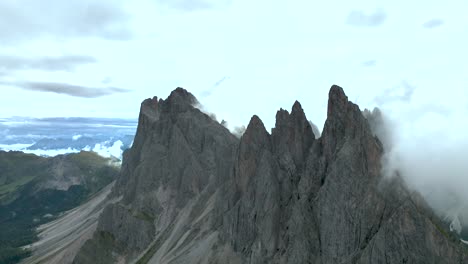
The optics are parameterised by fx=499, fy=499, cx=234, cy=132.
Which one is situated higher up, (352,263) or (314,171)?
(314,171)

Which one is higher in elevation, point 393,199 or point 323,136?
point 323,136

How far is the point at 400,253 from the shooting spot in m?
145

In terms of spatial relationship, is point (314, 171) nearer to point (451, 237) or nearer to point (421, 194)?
point (421, 194)

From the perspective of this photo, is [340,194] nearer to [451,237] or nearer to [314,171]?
[314,171]

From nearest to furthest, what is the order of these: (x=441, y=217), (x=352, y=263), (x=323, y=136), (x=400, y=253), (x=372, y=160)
→ (x=400, y=253)
(x=352, y=263)
(x=372, y=160)
(x=441, y=217)
(x=323, y=136)

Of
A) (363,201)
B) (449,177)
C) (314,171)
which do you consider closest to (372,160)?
(363,201)

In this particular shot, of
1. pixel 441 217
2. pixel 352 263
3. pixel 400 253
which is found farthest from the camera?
pixel 441 217

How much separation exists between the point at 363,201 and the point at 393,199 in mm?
9519

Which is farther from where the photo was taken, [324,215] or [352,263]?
[324,215]

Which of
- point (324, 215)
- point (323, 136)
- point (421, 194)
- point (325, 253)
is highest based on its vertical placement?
point (323, 136)

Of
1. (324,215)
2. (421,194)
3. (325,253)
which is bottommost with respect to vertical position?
(325,253)

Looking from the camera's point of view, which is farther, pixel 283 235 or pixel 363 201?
pixel 283 235

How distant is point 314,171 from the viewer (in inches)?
7594

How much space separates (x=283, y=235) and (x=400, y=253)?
61.8 meters
